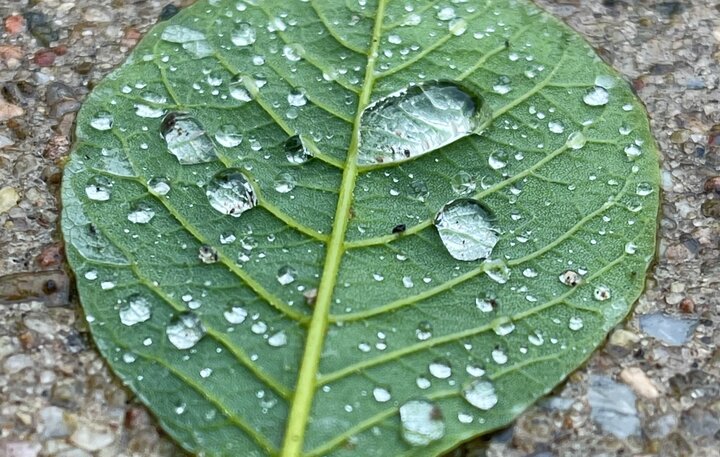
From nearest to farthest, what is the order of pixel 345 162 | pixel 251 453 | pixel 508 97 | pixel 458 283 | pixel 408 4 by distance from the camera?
pixel 251 453 → pixel 458 283 → pixel 345 162 → pixel 508 97 → pixel 408 4

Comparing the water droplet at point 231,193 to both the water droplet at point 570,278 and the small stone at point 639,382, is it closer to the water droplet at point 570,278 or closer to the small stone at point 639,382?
the water droplet at point 570,278

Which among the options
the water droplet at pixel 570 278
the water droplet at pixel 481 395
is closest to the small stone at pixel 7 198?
the water droplet at pixel 481 395

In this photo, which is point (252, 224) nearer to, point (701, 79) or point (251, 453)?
point (251, 453)

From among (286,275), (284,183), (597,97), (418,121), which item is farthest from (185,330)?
(597,97)

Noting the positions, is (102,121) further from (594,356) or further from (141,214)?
(594,356)

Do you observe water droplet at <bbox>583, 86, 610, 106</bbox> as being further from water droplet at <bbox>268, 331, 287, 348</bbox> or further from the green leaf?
water droplet at <bbox>268, 331, 287, 348</bbox>

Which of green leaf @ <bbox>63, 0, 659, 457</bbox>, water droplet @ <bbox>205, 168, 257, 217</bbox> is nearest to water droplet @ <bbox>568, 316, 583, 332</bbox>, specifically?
green leaf @ <bbox>63, 0, 659, 457</bbox>

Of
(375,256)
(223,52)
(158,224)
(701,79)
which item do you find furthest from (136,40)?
(701,79)

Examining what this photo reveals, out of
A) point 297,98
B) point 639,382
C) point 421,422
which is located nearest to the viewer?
point 421,422
